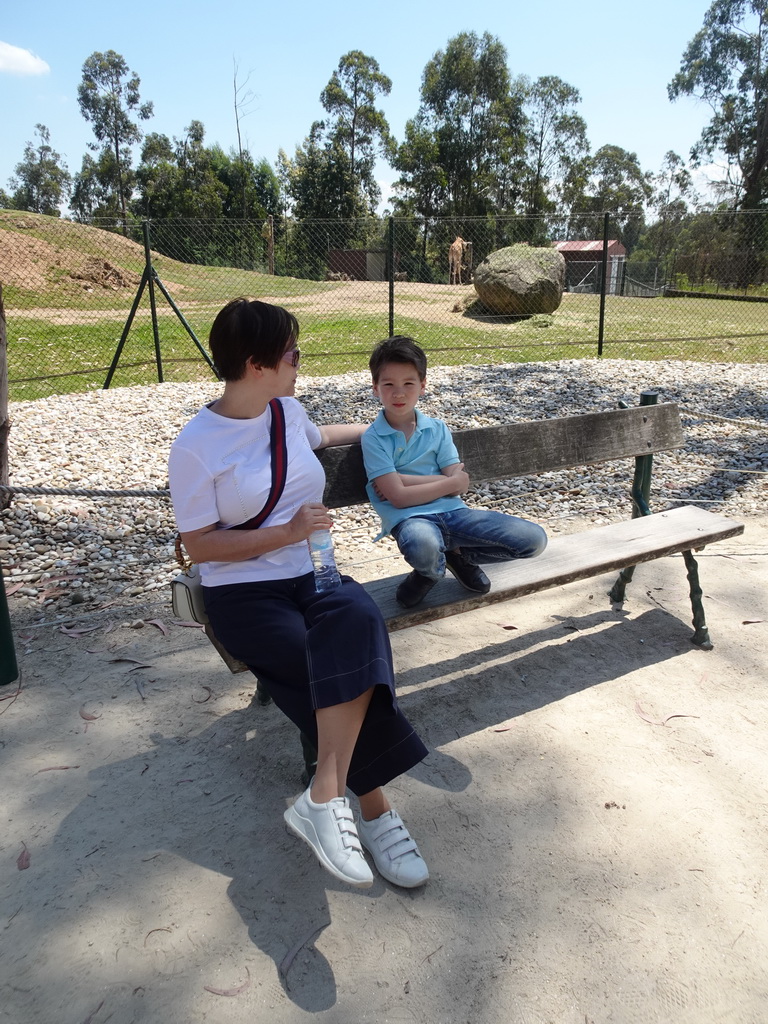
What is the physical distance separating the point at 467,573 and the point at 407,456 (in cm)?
46

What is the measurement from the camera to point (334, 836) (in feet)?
5.96

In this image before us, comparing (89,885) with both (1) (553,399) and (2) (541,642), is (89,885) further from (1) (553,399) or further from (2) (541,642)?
(1) (553,399)

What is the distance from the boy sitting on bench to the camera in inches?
100

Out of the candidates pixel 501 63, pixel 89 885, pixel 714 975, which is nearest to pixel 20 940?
pixel 89 885

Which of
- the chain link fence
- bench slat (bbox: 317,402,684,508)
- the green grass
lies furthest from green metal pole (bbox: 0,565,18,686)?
the green grass

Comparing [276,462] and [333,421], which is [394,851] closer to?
[276,462]

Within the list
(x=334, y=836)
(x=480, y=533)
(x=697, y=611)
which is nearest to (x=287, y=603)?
(x=334, y=836)

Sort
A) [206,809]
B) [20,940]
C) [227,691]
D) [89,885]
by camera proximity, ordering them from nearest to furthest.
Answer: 1. [20,940]
2. [89,885]
3. [206,809]
4. [227,691]

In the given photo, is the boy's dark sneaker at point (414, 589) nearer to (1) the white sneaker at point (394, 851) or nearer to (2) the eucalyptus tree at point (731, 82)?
(1) the white sneaker at point (394, 851)

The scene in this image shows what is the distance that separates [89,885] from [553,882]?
119 centimetres

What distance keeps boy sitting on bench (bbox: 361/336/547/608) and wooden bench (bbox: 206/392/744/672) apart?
0.07 metres

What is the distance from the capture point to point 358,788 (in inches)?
78.9

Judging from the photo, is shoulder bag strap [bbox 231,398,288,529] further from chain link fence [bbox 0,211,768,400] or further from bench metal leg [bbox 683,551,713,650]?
chain link fence [bbox 0,211,768,400]

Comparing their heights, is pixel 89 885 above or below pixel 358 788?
below
